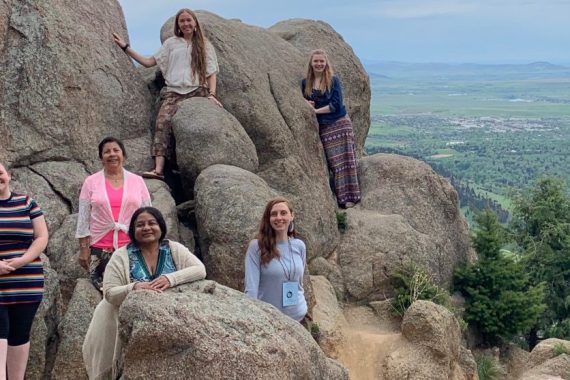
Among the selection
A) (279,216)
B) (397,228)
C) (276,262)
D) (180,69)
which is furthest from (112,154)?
(397,228)

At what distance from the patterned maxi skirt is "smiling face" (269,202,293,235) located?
10357 millimetres

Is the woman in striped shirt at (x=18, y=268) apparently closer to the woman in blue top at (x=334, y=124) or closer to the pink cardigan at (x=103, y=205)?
the pink cardigan at (x=103, y=205)

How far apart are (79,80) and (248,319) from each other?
32.3 feet

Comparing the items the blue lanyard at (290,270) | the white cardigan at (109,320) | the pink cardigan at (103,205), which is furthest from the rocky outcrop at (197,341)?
the pink cardigan at (103,205)

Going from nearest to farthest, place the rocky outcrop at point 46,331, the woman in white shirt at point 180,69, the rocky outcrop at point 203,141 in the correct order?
the rocky outcrop at point 46,331 → the rocky outcrop at point 203,141 → the woman in white shirt at point 180,69

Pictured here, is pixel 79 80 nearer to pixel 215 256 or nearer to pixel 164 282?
pixel 215 256

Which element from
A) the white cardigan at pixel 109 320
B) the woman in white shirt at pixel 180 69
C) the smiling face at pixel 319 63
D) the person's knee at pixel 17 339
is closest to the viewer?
the white cardigan at pixel 109 320

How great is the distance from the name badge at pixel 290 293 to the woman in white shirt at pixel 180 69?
6.86 meters

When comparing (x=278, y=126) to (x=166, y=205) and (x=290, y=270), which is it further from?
(x=290, y=270)

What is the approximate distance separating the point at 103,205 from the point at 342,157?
34.9 ft

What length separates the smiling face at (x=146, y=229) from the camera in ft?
31.9

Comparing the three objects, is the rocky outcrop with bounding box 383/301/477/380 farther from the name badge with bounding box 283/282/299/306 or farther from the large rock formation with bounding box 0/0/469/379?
the name badge with bounding box 283/282/299/306

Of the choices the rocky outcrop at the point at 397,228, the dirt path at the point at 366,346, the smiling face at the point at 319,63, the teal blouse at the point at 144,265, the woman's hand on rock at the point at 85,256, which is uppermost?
the smiling face at the point at 319,63

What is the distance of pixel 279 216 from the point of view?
11.5 metres
